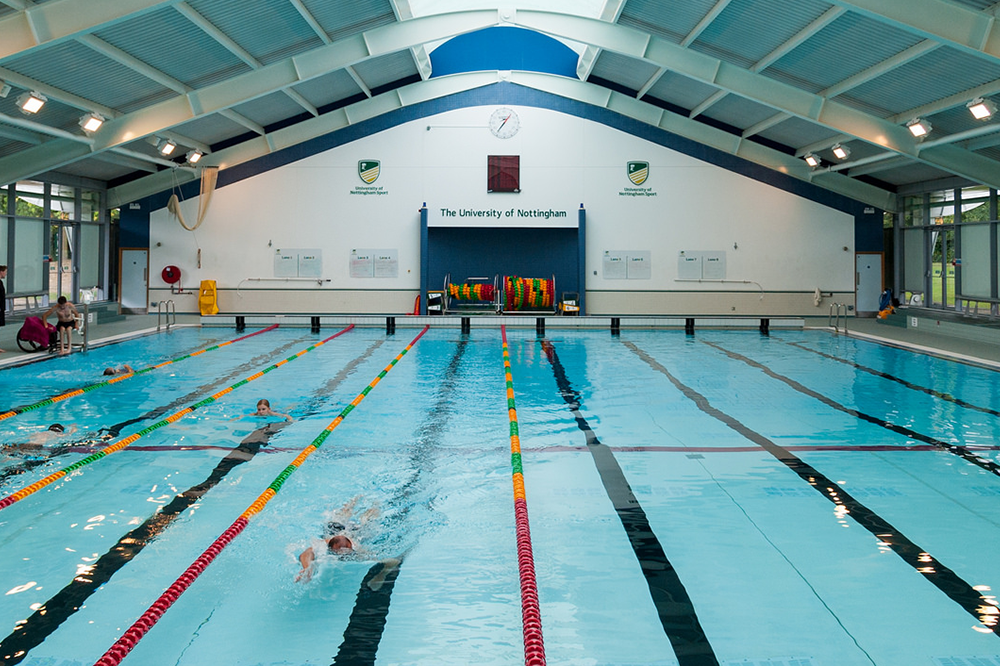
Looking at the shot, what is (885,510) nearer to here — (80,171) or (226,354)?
(226,354)

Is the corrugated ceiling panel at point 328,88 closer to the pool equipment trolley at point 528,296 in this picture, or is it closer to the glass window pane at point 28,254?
the pool equipment trolley at point 528,296

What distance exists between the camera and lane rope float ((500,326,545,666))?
9.29 ft

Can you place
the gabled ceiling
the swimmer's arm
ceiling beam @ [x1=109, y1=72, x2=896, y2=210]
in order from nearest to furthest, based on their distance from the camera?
the swimmer's arm
the gabled ceiling
ceiling beam @ [x1=109, y1=72, x2=896, y2=210]

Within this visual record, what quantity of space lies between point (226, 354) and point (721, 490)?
917cm

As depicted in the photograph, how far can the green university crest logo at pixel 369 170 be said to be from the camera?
723 inches

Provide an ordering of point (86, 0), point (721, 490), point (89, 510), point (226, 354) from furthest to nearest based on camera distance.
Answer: point (226, 354), point (86, 0), point (721, 490), point (89, 510)

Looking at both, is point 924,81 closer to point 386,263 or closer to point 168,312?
point 386,263

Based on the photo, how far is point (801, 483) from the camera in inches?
214

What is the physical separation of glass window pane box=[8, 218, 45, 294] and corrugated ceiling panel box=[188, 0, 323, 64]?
6.14 m

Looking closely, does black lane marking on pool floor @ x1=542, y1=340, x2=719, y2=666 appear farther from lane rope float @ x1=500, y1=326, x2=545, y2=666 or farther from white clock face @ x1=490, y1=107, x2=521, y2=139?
white clock face @ x1=490, y1=107, x2=521, y2=139

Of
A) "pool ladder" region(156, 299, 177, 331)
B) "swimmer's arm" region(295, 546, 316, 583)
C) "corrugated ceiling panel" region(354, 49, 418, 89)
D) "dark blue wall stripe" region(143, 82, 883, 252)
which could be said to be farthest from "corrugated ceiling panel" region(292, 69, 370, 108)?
"swimmer's arm" region(295, 546, 316, 583)

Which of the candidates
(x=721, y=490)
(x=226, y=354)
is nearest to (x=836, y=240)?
(x=226, y=354)

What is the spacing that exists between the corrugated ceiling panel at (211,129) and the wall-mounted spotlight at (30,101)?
15.5ft

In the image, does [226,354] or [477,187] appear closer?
[226,354]
